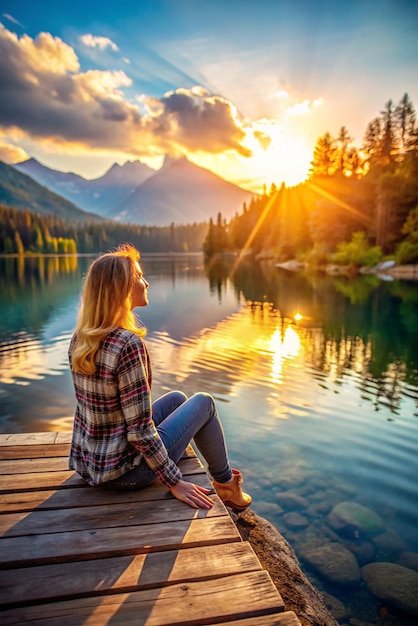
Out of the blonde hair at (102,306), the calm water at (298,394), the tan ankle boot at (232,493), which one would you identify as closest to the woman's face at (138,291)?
the blonde hair at (102,306)

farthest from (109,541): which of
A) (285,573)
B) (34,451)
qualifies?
(34,451)

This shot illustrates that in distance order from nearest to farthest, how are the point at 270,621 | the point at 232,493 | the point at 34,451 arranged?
1. the point at 270,621
2. the point at 232,493
3. the point at 34,451

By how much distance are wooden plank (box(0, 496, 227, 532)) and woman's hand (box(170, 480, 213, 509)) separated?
3cm

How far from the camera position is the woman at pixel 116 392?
9.18 feet

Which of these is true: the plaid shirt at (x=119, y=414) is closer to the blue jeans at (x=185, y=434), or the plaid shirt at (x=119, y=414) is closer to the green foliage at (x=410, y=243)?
the blue jeans at (x=185, y=434)

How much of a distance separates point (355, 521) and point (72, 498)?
153 inches

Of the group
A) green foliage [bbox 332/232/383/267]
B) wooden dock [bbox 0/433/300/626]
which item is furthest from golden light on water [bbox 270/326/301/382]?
green foliage [bbox 332/232/383/267]

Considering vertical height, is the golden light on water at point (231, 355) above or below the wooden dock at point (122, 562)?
below

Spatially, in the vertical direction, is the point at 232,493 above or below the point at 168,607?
below

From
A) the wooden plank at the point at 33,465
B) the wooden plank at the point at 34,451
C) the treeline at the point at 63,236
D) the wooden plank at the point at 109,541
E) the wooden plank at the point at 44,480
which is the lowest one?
the wooden plank at the point at 34,451

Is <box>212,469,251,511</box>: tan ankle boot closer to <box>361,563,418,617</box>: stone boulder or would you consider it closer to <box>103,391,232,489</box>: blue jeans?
<box>103,391,232,489</box>: blue jeans

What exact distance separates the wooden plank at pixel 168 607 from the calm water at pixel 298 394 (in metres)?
2.51

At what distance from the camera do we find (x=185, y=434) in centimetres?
337

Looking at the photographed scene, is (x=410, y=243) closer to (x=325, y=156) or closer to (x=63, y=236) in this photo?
(x=325, y=156)
